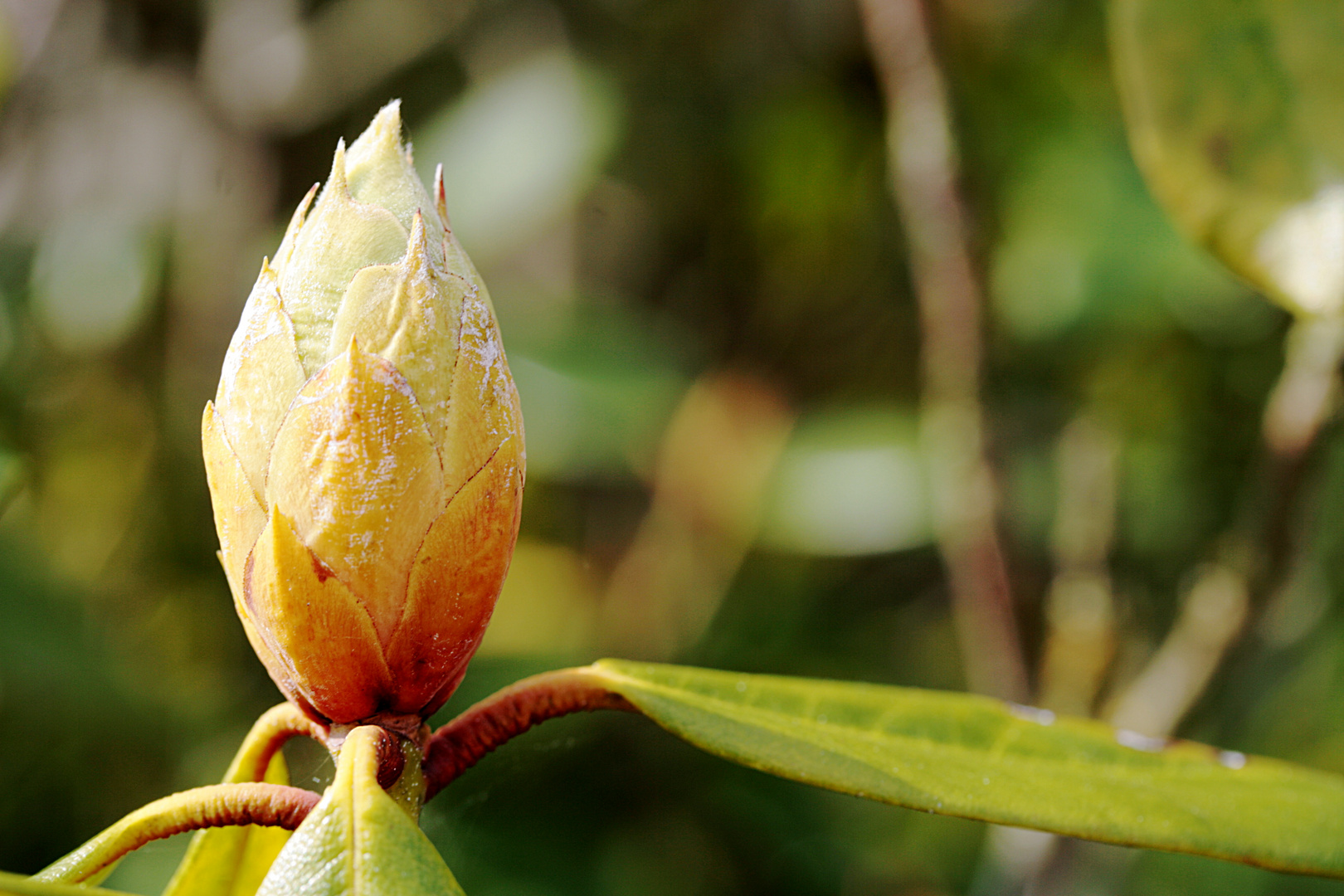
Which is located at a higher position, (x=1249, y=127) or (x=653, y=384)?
(x=1249, y=127)

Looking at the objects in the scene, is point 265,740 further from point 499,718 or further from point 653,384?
point 653,384

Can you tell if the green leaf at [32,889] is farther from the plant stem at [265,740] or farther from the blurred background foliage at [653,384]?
the blurred background foliage at [653,384]

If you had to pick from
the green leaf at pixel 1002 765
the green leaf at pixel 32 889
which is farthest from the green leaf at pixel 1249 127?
the green leaf at pixel 32 889

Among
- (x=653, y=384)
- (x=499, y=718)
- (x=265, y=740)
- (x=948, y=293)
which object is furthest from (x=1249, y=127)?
(x=653, y=384)

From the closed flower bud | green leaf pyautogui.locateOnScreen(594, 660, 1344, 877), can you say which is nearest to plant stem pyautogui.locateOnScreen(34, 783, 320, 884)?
the closed flower bud

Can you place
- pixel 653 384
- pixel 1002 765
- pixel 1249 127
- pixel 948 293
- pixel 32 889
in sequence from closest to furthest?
pixel 32 889
pixel 1002 765
pixel 1249 127
pixel 948 293
pixel 653 384
